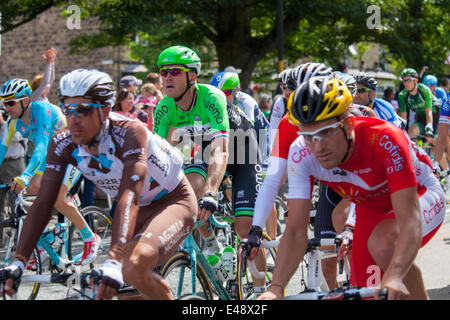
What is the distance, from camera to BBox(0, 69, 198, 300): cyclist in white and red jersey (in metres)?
3.57

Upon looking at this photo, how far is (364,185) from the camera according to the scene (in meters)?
3.77

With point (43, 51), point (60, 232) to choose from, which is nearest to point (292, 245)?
point (60, 232)

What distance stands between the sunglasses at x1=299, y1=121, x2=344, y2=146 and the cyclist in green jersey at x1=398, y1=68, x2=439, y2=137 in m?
10.7

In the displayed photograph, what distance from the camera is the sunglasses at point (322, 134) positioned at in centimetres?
340

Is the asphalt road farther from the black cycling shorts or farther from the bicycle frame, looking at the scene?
the bicycle frame

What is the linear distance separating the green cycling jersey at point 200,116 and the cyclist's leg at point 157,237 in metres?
1.31

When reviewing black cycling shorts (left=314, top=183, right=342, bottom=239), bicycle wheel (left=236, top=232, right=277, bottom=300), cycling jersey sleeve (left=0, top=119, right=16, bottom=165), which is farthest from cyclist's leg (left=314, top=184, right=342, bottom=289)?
cycling jersey sleeve (left=0, top=119, right=16, bottom=165)

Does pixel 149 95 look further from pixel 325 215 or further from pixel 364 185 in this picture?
pixel 364 185

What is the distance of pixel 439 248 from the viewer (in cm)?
797

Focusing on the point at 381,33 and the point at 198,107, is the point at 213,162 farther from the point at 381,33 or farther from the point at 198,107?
the point at 381,33

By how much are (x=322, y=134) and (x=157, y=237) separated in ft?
3.68

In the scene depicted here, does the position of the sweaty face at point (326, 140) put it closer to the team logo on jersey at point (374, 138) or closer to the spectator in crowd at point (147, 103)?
the team logo on jersey at point (374, 138)

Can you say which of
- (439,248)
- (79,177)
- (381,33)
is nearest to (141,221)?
(79,177)

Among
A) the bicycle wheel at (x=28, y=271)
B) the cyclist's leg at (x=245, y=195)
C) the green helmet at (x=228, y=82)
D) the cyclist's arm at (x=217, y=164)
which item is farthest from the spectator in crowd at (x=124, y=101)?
the cyclist's arm at (x=217, y=164)
